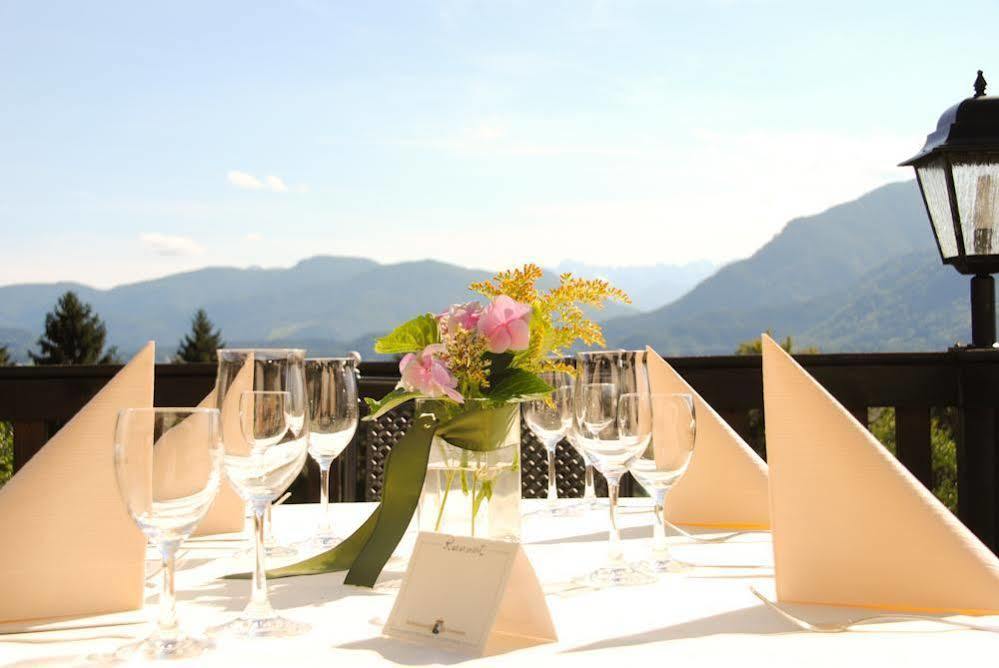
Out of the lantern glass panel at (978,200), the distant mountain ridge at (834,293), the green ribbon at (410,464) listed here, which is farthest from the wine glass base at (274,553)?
the distant mountain ridge at (834,293)

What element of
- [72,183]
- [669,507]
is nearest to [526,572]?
[669,507]

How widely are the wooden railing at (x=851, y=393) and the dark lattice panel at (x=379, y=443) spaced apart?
0.53 feet

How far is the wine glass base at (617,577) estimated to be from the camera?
47.2 inches

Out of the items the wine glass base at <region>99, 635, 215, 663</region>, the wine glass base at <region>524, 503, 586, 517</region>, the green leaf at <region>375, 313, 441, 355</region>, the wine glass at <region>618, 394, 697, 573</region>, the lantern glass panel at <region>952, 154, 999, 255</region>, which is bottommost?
the wine glass base at <region>99, 635, 215, 663</region>

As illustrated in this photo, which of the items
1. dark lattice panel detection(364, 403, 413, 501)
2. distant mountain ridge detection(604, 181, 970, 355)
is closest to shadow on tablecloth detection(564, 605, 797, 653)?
dark lattice panel detection(364, 403, 413, 501)

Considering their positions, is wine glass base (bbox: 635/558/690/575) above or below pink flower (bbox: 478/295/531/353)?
below

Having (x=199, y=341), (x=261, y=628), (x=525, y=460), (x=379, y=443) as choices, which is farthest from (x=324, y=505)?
(x=199, y=341)

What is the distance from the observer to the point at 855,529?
1060 mm

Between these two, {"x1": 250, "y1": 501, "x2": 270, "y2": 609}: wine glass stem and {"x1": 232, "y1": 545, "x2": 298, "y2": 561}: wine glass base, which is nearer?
{"x1": 250, "y1": 501, "x2": 270, "y2": 609}: wine glass stem

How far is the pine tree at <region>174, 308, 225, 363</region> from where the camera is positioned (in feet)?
149

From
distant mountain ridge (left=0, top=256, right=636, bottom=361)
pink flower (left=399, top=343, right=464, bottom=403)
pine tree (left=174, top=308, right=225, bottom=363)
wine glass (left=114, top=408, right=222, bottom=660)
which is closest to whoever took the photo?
wine glass (left=114, top=408, right=222, bottom=660)

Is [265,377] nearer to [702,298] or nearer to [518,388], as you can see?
[518,388]

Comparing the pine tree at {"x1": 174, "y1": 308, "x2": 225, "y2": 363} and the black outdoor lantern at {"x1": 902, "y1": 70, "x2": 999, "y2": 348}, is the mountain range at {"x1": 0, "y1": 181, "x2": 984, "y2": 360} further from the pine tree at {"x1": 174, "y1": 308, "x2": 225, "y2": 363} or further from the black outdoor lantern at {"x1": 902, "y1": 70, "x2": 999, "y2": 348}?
the black outdoor lantern at {"x1": 902, "y1": 70, "x2": 999, "y2": 348}

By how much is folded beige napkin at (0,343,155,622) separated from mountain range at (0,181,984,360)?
153ft
